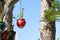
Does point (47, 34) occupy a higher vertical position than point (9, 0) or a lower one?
lower

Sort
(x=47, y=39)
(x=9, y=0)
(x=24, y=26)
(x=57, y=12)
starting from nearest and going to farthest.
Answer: (x=57, y=12), (x=47, y=39), (x=9, y=0), (x=24, y=26)

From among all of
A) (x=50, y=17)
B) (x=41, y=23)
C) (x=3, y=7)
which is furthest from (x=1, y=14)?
(x=50, y=17)

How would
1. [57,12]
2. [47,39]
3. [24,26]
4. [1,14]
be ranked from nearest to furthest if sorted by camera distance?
[57,12] → [1,14] → [47,39] → [24,26]

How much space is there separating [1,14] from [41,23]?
0.47 metres

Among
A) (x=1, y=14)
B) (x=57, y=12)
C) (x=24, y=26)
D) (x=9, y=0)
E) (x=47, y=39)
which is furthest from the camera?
(x=24, y=26)

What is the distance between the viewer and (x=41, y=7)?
2.50 metres

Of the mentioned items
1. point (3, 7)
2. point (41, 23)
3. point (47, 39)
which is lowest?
point (47, 39)

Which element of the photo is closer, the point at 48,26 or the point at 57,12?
the point at 57,12

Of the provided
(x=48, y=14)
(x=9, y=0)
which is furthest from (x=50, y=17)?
(x=9, y=0)

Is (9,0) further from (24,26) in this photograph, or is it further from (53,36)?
(53,36)

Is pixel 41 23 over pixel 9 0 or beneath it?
beneath

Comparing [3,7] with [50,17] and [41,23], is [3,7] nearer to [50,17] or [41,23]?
[41,23]

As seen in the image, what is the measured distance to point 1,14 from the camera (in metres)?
2.18

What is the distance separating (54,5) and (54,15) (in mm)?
79
